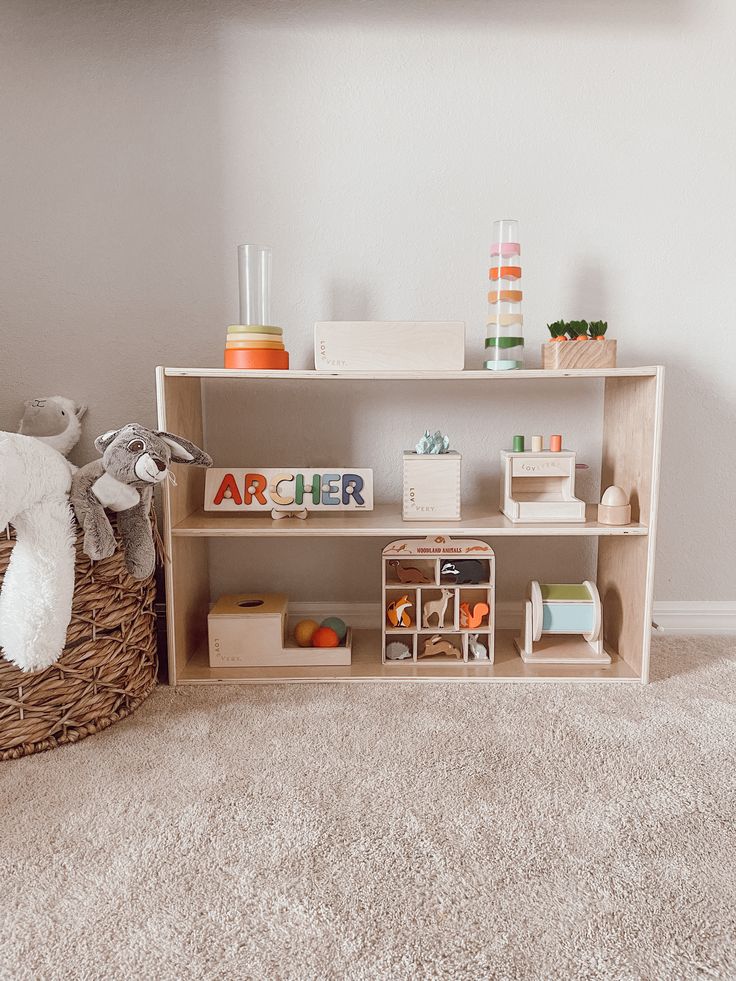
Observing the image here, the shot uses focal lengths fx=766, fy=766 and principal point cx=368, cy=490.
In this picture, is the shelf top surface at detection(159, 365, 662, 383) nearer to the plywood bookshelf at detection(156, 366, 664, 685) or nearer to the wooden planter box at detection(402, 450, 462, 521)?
the plywood bookshelf at detection(156, 366, 664, 685)

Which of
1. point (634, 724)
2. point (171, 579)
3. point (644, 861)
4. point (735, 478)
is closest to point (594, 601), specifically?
point (634, 724)

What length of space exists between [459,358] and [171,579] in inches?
32.1

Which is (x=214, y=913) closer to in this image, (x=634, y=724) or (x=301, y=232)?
(x=634, y=724)

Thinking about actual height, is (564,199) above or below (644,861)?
above

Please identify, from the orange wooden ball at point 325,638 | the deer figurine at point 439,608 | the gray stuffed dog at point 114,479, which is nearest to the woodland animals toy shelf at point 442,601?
the deer figurine at point 439,608

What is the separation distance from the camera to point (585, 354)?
1730mm

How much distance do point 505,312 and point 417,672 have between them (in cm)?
87

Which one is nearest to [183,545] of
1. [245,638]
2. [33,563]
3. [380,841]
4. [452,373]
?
[245,638]

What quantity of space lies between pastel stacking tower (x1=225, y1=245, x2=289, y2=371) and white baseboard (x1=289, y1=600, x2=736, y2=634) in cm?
70

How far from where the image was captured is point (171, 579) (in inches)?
67.8

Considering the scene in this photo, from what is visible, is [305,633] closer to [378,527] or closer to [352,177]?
[378,527]

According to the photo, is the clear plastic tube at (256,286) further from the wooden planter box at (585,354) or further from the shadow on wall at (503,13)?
the wooden planter box at (585,354)

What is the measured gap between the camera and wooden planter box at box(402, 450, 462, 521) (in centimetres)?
178

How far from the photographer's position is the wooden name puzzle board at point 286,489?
1810 mm
